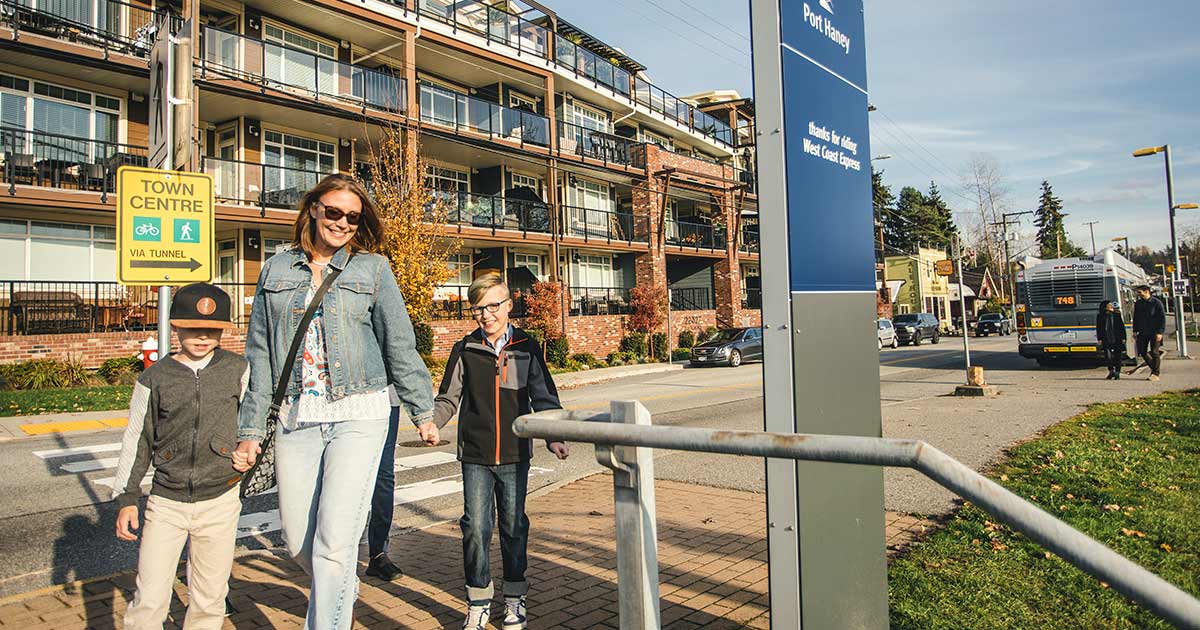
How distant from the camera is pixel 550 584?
14.9ft

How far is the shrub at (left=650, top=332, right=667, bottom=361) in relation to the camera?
103 ft

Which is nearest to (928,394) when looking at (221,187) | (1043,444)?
(1043,444)

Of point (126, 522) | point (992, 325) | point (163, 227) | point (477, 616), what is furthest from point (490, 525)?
point (992, 325)

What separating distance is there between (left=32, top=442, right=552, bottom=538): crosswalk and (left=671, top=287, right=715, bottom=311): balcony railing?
30.8m

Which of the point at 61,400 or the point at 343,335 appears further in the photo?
the point at 61,400

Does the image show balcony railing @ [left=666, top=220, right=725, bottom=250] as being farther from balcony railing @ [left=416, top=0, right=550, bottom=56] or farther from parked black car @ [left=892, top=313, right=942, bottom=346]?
balcony railing @ [left=416, top=0, right=550, bottom=56]

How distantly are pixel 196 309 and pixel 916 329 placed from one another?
134ft

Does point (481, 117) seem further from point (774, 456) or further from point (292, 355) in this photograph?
point (774, 456)

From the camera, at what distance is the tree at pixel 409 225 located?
19.8m

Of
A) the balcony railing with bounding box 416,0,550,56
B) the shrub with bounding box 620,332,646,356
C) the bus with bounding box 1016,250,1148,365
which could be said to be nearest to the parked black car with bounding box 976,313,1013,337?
the shrub with bounding box 620,332,646,356

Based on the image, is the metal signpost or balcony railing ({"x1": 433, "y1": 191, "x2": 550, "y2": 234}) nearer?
the metal signpost

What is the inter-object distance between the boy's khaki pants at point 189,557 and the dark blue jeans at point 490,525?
108 centimetres

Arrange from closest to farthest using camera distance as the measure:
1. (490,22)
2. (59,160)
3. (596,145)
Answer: (59,160)
(490,22)
(596,145)

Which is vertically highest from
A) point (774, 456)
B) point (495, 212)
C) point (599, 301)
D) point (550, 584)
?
point (495, 212)
